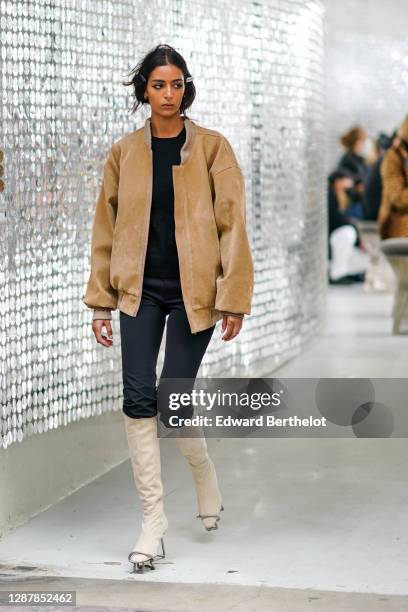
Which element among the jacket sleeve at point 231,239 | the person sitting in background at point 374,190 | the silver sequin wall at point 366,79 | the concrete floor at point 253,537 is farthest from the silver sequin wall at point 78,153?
the silver sequin wall at point 366,79

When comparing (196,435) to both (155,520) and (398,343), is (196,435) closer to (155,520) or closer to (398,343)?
(155,520)

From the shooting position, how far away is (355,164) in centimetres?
1504

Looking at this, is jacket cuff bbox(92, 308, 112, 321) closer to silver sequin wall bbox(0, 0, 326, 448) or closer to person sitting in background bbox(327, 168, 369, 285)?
silver sequin wall bbox(0, 0, 326, 448)

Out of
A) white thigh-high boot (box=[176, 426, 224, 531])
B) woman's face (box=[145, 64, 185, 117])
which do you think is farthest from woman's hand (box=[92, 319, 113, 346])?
woman's face (box=[145, 64, 185, 117])

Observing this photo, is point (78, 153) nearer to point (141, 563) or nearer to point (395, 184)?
point (141, 563)

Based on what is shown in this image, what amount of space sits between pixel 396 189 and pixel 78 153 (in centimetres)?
508

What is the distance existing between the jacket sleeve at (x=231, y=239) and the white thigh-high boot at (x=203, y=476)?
18.2 inches

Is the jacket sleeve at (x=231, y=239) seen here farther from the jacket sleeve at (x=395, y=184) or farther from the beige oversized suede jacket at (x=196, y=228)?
the jacket sleeve at (x=395, y=184)

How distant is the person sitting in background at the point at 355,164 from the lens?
15.0m

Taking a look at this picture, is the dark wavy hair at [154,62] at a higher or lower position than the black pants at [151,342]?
higher

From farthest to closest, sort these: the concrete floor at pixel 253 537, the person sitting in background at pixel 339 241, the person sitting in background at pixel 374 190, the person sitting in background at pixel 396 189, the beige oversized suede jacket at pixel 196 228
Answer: the person sitting in background at pixel 339 241, the person sitting in background at pixel 374 190, the person sitting in background at pixel 396 189, the beige oversized suede jacket at pixel 196 228, the concrete floor at pixel 253 537

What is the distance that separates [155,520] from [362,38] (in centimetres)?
1429

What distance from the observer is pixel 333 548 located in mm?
4121

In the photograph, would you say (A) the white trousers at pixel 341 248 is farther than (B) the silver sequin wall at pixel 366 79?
No
